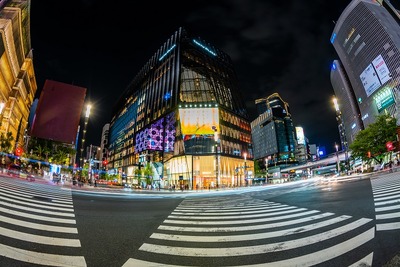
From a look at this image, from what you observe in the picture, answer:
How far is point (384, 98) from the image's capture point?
88.2 meters

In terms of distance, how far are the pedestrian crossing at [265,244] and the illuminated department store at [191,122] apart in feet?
163

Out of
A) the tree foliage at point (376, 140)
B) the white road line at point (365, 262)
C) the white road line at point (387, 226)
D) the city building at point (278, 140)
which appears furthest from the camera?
the city building at point (278, 140)

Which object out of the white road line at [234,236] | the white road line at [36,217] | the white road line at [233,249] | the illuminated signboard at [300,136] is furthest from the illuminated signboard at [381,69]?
the white road line at [36,217]

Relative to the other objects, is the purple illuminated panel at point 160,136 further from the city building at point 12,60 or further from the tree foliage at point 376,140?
the tree foliage at point 376,140

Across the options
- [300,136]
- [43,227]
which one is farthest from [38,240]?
[300,136]

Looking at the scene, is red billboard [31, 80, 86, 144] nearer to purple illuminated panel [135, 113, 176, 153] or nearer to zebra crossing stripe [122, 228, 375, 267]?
purple illuminated panel [135, 113, 176, 153]

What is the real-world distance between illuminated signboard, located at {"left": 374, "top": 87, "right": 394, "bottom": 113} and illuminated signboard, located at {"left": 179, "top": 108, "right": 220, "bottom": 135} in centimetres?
7257

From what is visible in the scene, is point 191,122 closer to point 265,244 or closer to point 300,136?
point 265,244

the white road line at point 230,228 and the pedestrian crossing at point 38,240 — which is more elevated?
the pedestrian crossing at point 38,240

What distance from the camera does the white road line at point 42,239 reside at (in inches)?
175

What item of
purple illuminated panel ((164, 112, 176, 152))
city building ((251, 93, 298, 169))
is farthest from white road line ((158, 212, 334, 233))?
city building ((251, 93, 298, 169))

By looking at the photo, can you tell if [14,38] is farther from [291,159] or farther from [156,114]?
[291,159]

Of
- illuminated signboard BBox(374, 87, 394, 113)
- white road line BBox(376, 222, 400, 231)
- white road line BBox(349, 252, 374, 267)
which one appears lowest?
white road line BBox(349, 252, 374, 267)

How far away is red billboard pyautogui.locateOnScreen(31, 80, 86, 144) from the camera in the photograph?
92.1 meters
